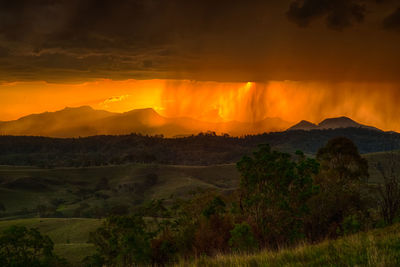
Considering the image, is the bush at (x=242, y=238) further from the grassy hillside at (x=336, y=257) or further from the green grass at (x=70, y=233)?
the green grass at (x=70, y=233)

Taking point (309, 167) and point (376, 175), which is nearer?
point (309, 167)

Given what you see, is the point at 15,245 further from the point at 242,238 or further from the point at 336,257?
the point at 336,257

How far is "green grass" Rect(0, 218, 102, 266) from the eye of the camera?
2613 inches

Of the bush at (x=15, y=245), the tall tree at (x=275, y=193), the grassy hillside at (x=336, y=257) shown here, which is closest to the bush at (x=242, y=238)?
the tall tree at (x=275, y=193)

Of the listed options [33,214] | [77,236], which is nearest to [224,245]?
[77,236]

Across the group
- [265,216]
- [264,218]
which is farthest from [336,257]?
[264,218]

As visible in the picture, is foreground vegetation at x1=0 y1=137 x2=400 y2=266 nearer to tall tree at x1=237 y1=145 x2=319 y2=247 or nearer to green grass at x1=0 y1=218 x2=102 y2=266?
tall tree at x1=237 y1=145 x2=319 y2=247

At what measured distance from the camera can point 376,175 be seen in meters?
191

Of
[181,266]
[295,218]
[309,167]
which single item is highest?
[309,167]

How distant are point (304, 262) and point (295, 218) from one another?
20.4m

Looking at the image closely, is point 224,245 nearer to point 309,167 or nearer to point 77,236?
point 309,167

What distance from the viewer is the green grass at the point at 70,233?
6638 cm

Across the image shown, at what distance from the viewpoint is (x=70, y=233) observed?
9600 cm

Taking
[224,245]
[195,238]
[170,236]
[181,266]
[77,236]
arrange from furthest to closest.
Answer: [77,236] < [170,236] < [195,238] < [224,245] < [181,266]
